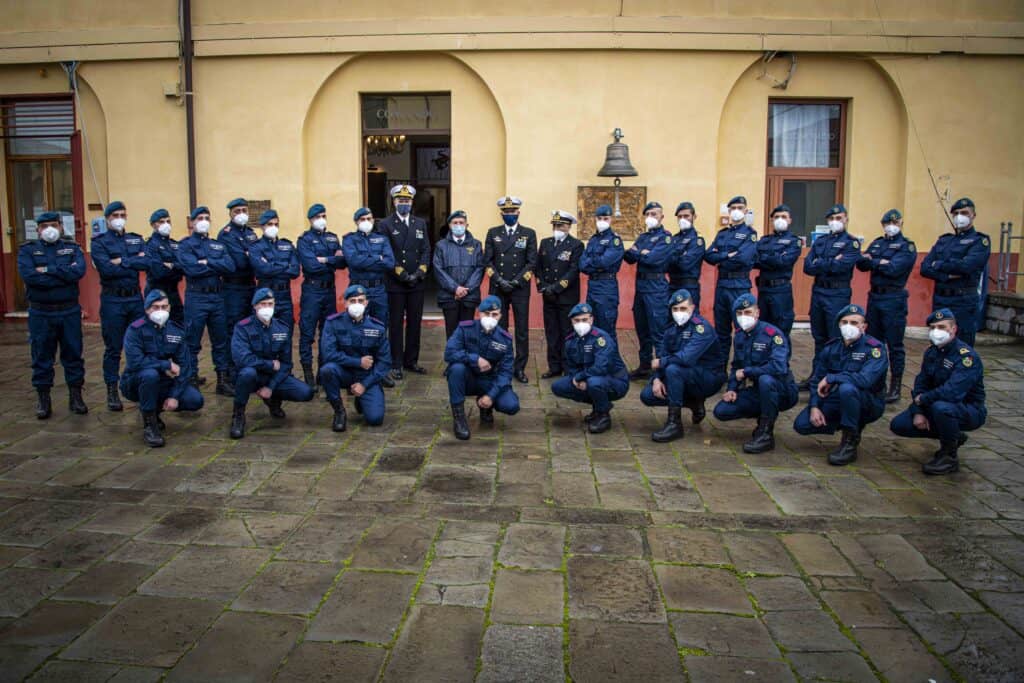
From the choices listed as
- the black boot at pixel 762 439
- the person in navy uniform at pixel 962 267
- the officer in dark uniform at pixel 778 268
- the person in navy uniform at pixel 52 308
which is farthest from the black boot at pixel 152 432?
the person in navy uniform at pixel 962 267

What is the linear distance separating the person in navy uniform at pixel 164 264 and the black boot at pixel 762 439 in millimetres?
6202

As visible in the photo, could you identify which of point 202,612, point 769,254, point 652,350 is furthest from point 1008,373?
point 202,612

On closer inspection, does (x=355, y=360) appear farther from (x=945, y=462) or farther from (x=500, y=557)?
(x=945, y=462)

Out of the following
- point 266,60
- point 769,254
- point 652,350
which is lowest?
point 652,350

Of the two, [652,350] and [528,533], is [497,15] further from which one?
[528,533]

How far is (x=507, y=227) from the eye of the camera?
9.74 m

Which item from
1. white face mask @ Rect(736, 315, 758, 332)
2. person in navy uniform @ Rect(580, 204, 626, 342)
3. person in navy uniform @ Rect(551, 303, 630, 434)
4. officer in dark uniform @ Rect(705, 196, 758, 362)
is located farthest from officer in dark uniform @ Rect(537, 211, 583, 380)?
white face mask @ Rect(736, 315, 758, 332)

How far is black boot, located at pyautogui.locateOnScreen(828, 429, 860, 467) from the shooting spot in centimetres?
655

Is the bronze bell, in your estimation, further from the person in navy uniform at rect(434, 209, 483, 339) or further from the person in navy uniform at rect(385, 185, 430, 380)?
the person in navy uniform at rect(385, 185, 430, 380)

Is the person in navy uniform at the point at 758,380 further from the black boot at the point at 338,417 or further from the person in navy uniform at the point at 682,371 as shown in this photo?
the black boot at the point at 338,417

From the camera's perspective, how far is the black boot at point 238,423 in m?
7.23

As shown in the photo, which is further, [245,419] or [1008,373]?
[1008,373]

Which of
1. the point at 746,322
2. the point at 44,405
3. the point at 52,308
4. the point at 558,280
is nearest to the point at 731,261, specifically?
the point at 558,280

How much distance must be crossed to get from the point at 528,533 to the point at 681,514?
1.09 m
